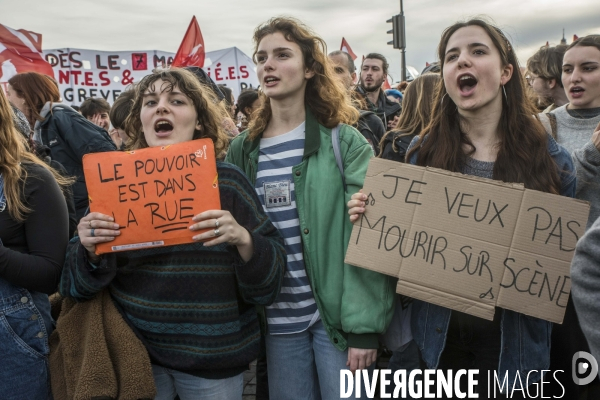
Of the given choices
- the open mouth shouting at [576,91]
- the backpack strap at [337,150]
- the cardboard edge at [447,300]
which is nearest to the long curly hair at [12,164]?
the backpack strap at [337,150]

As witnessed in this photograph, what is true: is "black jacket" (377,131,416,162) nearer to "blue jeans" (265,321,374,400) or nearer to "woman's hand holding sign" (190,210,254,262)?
"blue jeans" (265,321,374,400)

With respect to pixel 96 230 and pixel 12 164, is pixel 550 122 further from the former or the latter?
pixel 12 164

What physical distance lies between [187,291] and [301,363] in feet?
2.26

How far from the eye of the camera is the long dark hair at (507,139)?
2.07 meters

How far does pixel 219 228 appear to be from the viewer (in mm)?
1884

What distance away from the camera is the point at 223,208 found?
6.76 ft

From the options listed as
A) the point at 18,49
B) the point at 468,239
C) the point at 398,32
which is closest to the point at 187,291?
the point at 468,239

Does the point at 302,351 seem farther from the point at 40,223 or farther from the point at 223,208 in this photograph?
the point at 40,223

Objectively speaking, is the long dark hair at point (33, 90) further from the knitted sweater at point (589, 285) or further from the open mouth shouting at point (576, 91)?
the knitted sweater at point (589, 285)

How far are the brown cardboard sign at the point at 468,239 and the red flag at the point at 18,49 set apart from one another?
7.81 meters

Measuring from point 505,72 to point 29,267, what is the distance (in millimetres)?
2099

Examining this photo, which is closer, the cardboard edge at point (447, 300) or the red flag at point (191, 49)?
the cardboard edge at point (447, 300)

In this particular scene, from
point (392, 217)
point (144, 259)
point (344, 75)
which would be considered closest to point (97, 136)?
point (344, 75)

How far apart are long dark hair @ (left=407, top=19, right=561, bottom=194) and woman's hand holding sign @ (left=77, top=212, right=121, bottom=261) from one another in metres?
1.30
